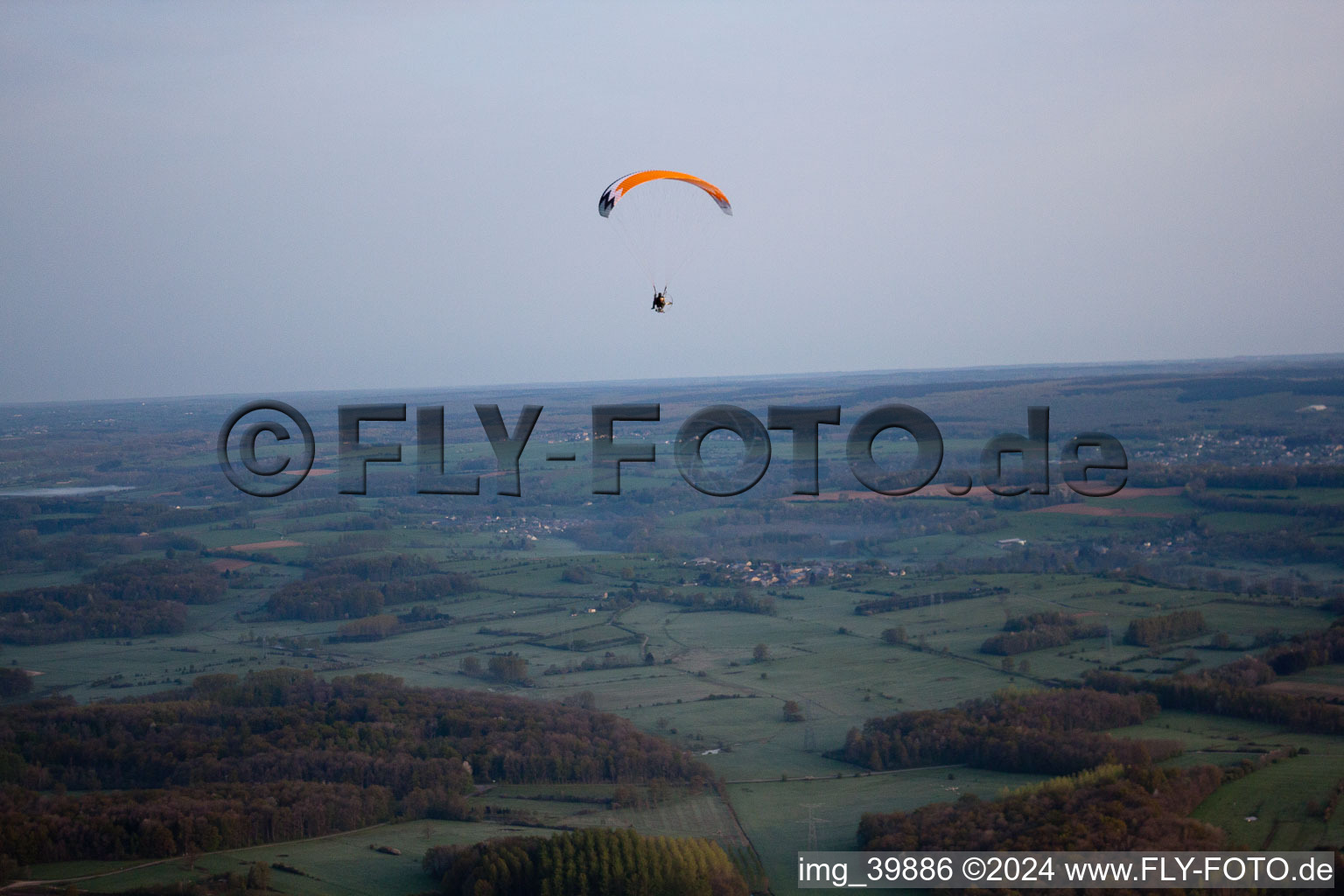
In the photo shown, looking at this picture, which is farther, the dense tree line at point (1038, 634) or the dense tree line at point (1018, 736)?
the dense tree line at point (1038, 634)

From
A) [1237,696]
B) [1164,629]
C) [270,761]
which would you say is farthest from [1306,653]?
[270,761]

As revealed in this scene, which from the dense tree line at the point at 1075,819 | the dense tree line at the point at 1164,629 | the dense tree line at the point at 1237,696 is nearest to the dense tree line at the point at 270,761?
the dense tree line at the point at 1075,819

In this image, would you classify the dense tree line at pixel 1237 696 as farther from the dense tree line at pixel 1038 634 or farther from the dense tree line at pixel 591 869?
the dense tree line at pixel 591 869

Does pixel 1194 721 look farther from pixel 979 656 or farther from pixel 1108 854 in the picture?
pixel 1108 854

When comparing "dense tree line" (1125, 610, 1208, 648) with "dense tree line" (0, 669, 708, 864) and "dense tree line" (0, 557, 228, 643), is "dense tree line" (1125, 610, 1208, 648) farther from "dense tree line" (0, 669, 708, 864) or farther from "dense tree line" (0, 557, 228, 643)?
"dense tree line" (0, 557, 228, 643)

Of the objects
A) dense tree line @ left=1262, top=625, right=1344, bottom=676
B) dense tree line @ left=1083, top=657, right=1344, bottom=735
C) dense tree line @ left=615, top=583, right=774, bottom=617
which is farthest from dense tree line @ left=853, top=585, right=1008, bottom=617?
dense tree line @ left=1262, top=625, right=1344, bottom=676
